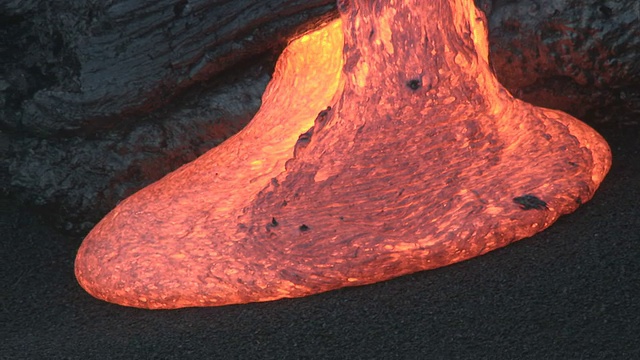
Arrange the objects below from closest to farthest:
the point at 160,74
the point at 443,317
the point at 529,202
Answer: the point at 443,317
the point at 529,202
the point at 160,74

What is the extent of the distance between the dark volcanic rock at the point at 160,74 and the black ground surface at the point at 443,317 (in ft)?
1.28

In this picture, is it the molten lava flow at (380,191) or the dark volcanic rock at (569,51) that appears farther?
the dark volcanic rock at (569,51)

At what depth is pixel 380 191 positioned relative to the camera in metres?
2.00

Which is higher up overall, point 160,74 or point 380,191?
point 160,74

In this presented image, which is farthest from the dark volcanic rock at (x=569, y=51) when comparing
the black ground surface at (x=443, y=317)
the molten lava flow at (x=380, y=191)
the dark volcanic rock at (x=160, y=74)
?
the black ground surface at (x=443, y=317)

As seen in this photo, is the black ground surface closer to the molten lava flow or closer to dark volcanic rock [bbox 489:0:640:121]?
the molten lava flow

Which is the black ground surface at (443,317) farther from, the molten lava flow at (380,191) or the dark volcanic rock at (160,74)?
the dark volcanic rock at (160,74)

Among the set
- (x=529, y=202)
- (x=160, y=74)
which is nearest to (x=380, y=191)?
(x=529, y=202)

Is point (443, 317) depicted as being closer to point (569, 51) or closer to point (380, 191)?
point (380, 191)

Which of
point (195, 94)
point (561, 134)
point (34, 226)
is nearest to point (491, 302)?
point (561, 134)

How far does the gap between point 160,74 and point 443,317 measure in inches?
43.6

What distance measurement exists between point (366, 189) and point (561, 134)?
53cm

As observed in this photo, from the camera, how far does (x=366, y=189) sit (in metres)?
2.01

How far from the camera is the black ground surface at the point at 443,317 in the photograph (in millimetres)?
1523
